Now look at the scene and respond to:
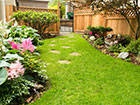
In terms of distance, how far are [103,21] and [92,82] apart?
554 centimetres

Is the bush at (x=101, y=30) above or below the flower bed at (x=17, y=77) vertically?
above

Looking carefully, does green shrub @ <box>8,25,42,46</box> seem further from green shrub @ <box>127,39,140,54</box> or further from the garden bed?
green shrub @ <box>127,39,140,54</box>

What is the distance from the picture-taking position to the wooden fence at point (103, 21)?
553 centimetres

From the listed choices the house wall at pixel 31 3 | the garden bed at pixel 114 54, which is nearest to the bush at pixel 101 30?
the garden bed at pixel 114 54

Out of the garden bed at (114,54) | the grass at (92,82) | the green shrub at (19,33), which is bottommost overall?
the grass at (92,82)

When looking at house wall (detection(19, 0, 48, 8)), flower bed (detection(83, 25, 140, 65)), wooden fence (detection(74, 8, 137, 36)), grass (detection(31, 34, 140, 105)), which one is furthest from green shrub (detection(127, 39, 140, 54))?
house wall (detection(19, 0, 48, 8))

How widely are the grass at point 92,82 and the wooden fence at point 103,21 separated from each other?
2.19m

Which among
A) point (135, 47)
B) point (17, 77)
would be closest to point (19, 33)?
point (17, 77)

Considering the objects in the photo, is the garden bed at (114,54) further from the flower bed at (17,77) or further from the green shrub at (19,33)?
the flower bed at (17,77)

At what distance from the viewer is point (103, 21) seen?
7570 millimetres

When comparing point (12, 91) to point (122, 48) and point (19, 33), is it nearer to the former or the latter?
point (19, 33)

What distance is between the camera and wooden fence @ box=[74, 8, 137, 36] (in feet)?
18.1

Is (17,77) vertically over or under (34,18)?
under

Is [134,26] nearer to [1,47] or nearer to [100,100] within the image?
[100,100]
